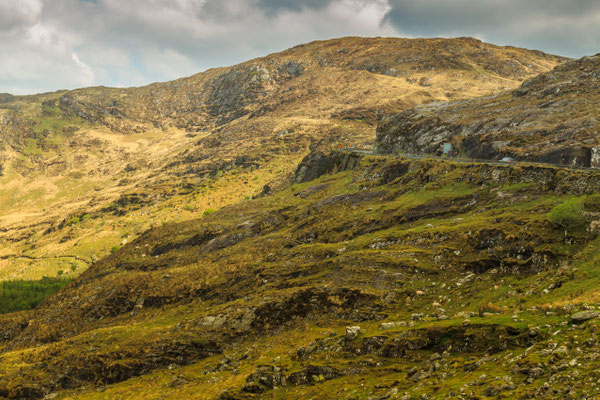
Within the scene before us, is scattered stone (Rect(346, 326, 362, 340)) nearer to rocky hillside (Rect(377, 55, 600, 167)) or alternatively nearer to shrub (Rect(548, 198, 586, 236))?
shrub (Rect(548, 198, 586, 236))

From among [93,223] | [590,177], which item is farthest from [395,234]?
[93,223]

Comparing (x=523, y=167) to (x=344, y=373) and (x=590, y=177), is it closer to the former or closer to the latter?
(x=590, y=177)

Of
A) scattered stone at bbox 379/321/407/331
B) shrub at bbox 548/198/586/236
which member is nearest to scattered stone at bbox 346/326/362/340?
scattered stone at bbox 379/321/407/331

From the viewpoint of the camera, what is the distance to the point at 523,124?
196 ft

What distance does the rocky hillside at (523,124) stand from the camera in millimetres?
46125

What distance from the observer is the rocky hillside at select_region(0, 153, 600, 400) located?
16.4 m

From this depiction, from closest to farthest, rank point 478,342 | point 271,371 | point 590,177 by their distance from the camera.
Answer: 1. point 478,342
2. point 271,371
3. point 590,177

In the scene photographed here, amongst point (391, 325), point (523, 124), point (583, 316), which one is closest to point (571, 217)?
point (583, 316)

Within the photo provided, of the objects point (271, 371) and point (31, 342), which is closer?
point (271, 371)

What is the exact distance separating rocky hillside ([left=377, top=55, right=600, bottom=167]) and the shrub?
17113 millimetres

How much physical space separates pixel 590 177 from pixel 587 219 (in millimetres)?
7830

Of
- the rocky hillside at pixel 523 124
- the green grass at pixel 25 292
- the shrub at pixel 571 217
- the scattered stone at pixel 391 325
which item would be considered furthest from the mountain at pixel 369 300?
the green grass at pixel 25 292

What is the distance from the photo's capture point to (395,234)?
38844 mm

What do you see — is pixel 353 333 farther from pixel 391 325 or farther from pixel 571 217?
pixel 571 217
